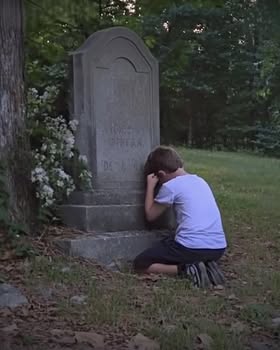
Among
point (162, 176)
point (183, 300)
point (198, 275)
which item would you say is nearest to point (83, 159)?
point (162, 176)

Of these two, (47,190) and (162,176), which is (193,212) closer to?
(162,176)

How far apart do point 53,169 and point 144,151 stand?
1194 mm

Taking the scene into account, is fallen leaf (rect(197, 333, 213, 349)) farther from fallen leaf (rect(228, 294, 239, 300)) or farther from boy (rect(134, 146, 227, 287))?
boy (rect(134, 146, 227, 287))

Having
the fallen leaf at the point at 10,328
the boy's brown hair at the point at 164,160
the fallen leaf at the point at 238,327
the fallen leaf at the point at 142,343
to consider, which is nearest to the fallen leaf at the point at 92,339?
the fallen leaf at the point at 142,343

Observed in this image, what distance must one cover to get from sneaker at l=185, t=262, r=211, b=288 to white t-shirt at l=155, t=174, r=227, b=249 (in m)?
0.24

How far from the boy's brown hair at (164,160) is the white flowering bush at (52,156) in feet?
2.06

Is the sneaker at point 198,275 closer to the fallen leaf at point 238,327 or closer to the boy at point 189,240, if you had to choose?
the boy at point 189,240

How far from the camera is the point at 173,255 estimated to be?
6.46 m

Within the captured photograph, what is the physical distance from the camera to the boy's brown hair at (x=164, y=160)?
7.00 m

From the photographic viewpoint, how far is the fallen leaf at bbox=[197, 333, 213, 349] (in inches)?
170

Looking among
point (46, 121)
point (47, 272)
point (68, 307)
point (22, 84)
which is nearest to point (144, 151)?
point (46, 121)

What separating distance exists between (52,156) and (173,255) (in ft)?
4.77

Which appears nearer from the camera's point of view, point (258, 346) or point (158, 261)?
point (258, 346)

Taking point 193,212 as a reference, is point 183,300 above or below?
below
